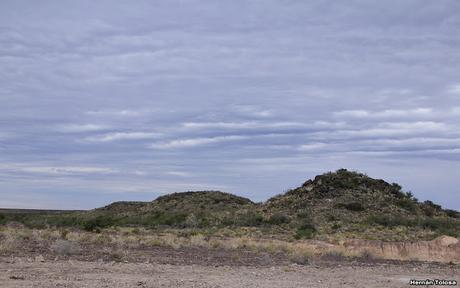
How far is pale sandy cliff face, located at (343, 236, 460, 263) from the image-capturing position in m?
31.4

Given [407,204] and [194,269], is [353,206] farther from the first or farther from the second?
[194,269]

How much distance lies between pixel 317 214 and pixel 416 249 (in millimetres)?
24397

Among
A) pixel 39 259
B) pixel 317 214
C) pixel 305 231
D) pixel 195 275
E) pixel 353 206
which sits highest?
pixel 353 206

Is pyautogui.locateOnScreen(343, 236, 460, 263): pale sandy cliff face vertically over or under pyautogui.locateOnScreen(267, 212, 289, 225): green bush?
under

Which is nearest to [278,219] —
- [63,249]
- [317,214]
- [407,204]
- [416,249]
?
[317,214]

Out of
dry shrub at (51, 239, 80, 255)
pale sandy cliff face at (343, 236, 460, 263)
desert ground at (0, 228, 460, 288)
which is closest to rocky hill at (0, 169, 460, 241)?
pale sandy cliff face at (343, 236, 460, 263)

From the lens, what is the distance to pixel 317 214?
188 ft

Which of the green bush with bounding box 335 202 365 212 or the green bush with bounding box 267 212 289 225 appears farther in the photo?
the green bush with bounding box 335 202 365 212

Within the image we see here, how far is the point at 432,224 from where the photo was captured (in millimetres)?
52094

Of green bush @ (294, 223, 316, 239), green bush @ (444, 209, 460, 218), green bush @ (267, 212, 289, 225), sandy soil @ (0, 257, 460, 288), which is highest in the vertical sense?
green bush @ (444, 209, 460, 218)

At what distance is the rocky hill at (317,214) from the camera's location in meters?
46.5

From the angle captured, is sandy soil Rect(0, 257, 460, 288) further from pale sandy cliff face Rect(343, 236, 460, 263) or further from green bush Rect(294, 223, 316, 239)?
green bush Rect(294, 223, 316, 239)

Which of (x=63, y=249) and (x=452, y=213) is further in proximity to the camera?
(x=452, y=213)

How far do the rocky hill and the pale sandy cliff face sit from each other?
11.2ft
